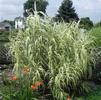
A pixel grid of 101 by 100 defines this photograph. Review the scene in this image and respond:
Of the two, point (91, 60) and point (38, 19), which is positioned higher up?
point (38, 19)

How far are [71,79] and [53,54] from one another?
0.65m

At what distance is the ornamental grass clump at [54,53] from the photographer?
27.8ft

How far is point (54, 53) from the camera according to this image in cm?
867

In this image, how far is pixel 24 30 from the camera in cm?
930

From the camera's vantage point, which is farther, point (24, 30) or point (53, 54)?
point (24, 30)

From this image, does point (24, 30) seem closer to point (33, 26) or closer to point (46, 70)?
point (33, 26)

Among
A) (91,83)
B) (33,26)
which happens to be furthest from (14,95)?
(91,83)

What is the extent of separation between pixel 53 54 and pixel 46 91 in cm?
82

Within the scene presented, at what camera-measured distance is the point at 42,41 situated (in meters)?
8.86

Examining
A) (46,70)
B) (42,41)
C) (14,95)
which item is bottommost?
(14,95)

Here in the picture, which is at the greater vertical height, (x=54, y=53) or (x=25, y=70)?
(x=54, y=53)

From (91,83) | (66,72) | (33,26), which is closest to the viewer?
(66,72)

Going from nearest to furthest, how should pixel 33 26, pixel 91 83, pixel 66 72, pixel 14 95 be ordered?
pixel 14 95 < pixel 66 72 < pixel 33 26 < pixel 91 83

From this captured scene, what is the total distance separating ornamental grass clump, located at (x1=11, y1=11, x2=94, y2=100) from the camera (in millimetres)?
8469
